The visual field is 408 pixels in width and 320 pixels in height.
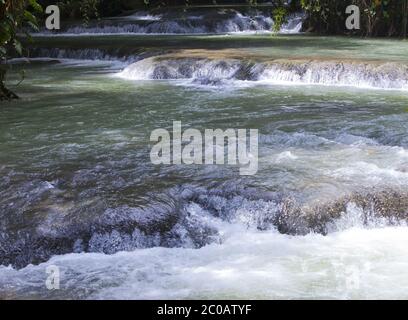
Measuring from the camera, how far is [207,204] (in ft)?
19.4

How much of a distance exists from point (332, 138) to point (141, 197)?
9.47 feet

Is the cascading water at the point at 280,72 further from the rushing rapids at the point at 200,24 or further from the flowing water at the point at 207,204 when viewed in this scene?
the rushing rapids at the point at 200,24

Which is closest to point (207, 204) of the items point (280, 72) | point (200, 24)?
point (280, 72)

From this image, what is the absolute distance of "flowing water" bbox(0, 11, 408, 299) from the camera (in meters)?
4.71

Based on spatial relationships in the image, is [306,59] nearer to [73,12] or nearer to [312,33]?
[312,33]

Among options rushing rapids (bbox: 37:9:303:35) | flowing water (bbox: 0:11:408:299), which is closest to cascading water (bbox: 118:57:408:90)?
flowing water (bbox: 0:11:408:299)

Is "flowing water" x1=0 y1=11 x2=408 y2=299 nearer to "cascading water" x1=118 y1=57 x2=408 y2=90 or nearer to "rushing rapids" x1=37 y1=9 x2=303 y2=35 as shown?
"cascading water" x1=118 y1=57 x2=408 y2=90

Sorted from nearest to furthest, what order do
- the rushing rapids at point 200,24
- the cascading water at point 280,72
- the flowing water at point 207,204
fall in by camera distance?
the flowing water at point 207,204 < the cascading water at point 280,72 < the rushing rapids at point 200,24

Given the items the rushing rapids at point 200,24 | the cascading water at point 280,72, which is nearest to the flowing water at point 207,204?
the cascading water at point 280,72

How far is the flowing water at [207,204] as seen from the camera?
471cm

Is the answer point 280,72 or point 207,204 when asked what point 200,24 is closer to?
point 280,72

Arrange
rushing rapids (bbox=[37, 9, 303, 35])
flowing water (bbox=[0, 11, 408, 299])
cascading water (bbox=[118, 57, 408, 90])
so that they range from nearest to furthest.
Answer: flowing water (bbox=[0, 11, 408, 299]) < cascading water (bbox=[118, 57, 408, 90]) < rushing rapids (bbox=[37, 9, 303, 35])

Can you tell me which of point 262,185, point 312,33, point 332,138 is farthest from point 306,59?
point 312,33

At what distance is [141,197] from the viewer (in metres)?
5.84
